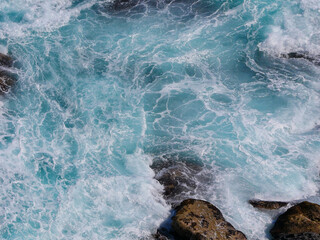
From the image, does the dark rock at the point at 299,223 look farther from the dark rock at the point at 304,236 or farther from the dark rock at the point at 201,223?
the dark rock at the point at 201,223

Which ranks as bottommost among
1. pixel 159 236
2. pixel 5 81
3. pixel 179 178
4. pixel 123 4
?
pixel 159 236

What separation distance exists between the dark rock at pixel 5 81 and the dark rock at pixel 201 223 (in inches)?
528

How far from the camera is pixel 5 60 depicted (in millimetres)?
23859

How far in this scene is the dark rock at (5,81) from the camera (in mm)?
22272

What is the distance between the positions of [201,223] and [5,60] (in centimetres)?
1694

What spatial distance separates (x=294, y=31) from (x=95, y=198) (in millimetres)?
18660

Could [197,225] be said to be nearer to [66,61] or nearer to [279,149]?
[279,149]

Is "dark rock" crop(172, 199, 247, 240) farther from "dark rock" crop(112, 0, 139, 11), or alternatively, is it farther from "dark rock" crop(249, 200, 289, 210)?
"dark rock" crop(112, 0, 139, 11)

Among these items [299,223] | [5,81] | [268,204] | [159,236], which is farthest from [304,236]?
[5,81]

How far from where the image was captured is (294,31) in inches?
1027

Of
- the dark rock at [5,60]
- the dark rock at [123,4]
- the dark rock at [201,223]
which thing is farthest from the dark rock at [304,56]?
the dark rock at [5,60]

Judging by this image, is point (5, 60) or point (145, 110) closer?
point (145, 110)

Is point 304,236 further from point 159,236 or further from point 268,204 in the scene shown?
point 159,236

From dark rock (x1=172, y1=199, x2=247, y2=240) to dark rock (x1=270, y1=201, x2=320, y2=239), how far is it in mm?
1741
